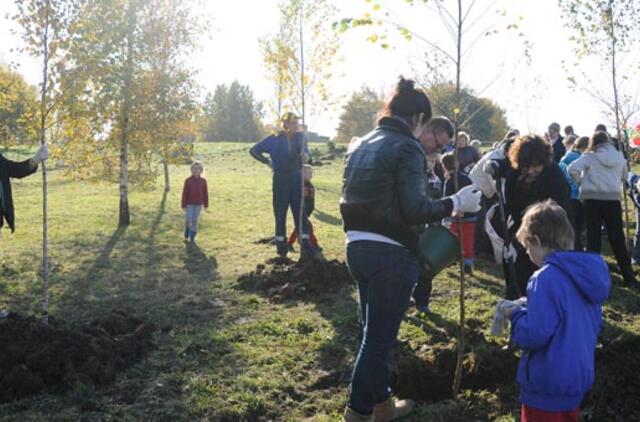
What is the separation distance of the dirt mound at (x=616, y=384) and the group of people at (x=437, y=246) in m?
0.85

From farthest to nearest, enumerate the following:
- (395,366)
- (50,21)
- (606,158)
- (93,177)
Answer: (93,177)
(606,158)
(50,21)
(395,366)

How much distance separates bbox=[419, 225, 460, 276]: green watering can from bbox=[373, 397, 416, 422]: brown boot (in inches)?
35.1

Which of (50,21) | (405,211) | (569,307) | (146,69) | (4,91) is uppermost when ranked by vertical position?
(146,69)

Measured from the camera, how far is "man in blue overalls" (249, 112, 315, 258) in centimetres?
880

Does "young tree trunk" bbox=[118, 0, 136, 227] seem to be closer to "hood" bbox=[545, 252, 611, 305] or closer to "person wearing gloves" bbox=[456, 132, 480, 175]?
"person wearing gloves" bbox=[456, 132, 480, 175]

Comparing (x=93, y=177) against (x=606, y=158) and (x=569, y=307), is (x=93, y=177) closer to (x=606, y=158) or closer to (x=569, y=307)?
(x=606, y=158)

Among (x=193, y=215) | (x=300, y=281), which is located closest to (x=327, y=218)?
(x=193, y=215)

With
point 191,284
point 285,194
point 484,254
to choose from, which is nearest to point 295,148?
point 285,194

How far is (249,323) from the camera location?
6090 mm

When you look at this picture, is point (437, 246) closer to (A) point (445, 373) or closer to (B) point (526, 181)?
(A) point (445, 373)

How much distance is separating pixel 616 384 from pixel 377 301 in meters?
1.83

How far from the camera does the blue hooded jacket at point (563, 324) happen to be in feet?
8.55

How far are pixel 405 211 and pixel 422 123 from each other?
1.95ft

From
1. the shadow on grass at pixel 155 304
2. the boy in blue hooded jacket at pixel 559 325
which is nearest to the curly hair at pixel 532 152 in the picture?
the boy in blue hooded jacket at pixel 559 325
